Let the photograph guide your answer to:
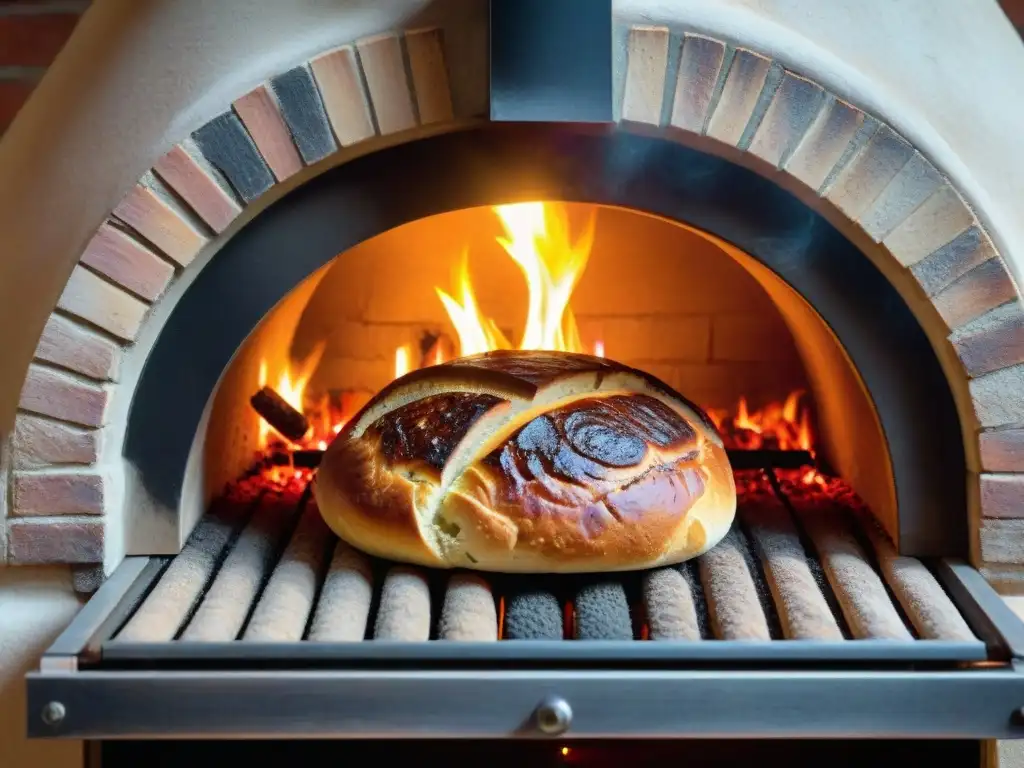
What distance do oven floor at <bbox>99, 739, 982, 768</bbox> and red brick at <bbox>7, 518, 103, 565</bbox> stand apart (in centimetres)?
25

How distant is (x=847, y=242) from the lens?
121cm

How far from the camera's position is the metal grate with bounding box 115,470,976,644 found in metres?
1.07

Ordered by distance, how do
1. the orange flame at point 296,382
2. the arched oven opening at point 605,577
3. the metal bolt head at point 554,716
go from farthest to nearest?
the orange flame at point 296,382 → the arched oven opening at point 605,577 → the metal bolt head at point 554,716

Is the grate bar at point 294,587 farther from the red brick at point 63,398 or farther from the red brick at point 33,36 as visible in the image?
the red brick at point 33,36

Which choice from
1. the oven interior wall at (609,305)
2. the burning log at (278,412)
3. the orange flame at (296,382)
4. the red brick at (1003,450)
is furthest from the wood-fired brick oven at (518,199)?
the oven interior wall at (609,305)

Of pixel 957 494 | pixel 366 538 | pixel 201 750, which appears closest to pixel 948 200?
pixel 957 494

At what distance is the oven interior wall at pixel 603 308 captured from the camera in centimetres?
178

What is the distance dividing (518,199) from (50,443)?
0.64 meters

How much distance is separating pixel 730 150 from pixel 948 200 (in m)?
0.26

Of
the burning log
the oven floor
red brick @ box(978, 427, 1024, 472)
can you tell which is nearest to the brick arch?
A: red brick @ box(978, 427, 1024, 472)

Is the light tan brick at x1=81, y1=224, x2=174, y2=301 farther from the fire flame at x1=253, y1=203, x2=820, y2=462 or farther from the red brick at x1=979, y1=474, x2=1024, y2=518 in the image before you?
the red brick at x1=979, y1=474, x2=1024, y2=518

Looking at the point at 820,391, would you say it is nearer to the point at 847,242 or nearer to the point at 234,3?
the point at 847,242

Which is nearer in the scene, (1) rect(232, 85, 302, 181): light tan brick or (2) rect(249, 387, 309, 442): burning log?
(1) rect(232, 85, 302, 181): light tan brick

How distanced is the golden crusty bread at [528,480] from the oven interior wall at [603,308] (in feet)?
1.63
